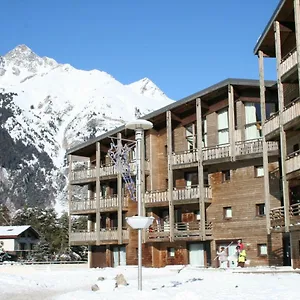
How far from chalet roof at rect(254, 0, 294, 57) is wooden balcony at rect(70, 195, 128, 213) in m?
17.2

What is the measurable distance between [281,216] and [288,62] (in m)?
8.28

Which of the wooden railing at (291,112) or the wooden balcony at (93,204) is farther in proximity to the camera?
the wooden balcony at (93,204)

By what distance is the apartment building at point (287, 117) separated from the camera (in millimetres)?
31688

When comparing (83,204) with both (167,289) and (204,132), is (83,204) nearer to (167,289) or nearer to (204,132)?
(204,132)

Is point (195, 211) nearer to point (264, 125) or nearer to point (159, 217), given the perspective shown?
point (159, 217)

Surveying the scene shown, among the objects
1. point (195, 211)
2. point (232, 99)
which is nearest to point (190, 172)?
point (195, 211)

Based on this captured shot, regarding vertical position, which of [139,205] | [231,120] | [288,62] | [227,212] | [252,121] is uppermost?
[288,62]

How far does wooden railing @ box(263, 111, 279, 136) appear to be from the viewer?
34106mm

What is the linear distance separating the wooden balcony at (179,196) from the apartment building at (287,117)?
7.74 m

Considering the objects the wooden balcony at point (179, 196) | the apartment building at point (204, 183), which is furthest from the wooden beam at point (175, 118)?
the wooden balcony at point (179, 196)

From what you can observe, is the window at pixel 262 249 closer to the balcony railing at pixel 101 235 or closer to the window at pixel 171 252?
the window at pixel 171 252

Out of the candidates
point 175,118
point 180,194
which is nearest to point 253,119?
point 175,118

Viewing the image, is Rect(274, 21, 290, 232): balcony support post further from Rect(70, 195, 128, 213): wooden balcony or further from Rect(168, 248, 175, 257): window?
Rect(70, 195, 128, 213): wooden balcony

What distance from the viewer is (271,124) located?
3494cm
